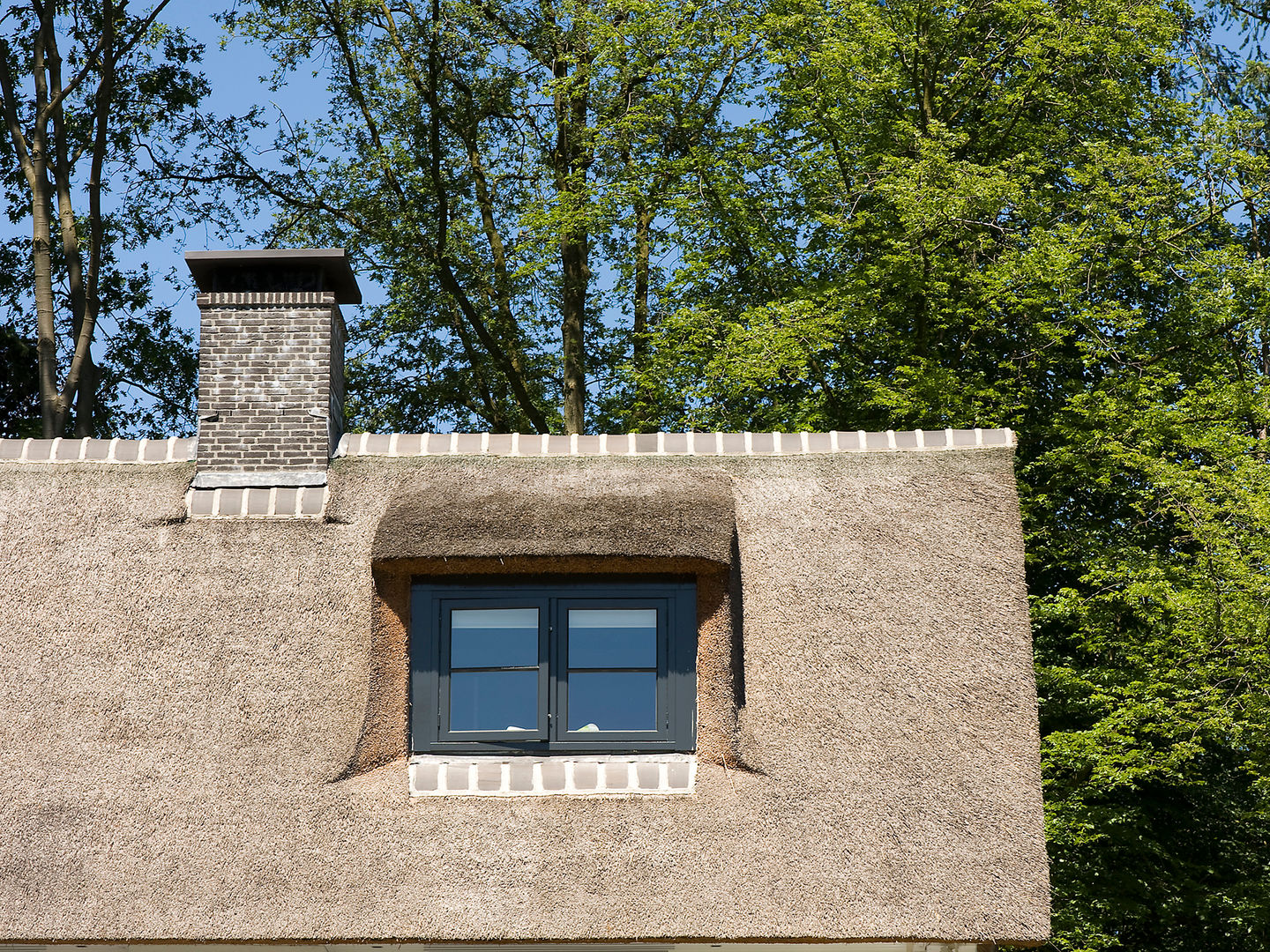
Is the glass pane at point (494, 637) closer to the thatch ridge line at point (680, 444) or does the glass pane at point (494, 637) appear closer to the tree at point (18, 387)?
the thatch ridge line at point (680, 444)

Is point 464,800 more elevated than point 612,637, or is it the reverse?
point 612,637

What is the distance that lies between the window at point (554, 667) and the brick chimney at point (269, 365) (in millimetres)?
1440

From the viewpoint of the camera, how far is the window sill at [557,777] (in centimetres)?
739

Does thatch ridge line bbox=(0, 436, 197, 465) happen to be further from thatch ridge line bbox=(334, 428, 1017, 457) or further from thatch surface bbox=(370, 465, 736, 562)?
thatch surface bbox=(370, 465, 736, 562)

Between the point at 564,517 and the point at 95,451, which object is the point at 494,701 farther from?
the point at 95,451

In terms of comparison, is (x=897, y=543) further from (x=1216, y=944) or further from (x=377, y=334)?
(x=377, y=334)

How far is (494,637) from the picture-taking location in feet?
25.9

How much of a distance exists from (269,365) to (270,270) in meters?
0.74

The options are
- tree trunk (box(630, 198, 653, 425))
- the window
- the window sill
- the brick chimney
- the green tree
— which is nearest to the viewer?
the window sill

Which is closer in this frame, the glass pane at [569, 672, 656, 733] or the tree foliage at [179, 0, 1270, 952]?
the glass pane at [569, 672, 656, 733]

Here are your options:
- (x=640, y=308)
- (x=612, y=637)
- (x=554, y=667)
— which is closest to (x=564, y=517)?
(x=612, y=637)

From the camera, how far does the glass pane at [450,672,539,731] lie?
774 cm

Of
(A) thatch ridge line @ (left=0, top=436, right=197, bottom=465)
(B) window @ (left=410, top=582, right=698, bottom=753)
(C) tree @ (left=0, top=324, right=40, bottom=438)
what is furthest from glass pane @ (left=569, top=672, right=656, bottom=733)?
(C) tree @ (left=0, top=324, right=40, bottom=438)

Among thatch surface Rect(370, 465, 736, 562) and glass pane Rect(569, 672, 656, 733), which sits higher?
thatch surface Rect(370, 465, 736, 562)
